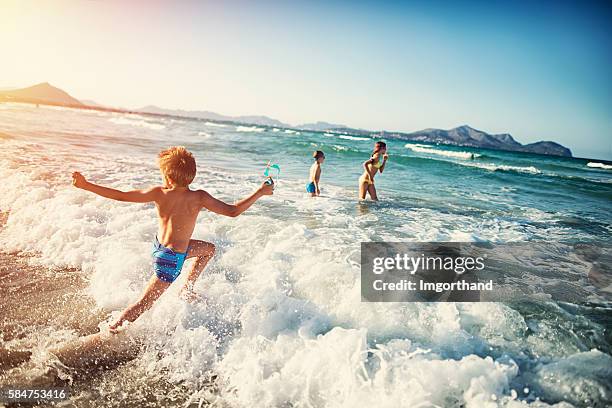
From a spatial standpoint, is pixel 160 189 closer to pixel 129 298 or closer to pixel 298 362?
pixel 129 298

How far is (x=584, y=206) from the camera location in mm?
13383

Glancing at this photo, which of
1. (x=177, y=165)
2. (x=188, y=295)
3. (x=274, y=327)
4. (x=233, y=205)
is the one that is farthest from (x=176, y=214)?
(x=274, y=327)

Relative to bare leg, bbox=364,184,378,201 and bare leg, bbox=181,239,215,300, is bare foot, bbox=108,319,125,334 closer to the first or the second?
bare leg, bbox=181,239,215,300

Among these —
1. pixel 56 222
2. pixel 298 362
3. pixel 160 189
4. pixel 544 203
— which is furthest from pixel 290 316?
pixel 544 203

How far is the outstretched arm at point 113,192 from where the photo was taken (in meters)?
2.96

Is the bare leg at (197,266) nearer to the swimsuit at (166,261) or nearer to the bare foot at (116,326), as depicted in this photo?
the swimsuit at (166,261)

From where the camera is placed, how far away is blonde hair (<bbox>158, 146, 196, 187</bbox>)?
3221 millimetres

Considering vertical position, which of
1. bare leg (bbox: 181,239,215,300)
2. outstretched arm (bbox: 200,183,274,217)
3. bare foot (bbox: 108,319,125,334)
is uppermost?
outstretched arm (bbox: 200,183,274,217)

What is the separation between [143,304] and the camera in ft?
11.3

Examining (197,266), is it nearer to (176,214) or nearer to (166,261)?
(166,261)

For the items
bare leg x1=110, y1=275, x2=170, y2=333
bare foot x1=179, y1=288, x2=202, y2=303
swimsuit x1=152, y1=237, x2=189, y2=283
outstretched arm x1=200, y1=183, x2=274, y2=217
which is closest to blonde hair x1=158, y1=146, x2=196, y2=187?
outstretched arm x1=200, y1=183, x2=274, y2=217

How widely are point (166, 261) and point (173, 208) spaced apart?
52 cm

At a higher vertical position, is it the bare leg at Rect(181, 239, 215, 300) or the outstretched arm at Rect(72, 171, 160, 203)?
the outstretched arm at Rect(72, 171, 160, 203)

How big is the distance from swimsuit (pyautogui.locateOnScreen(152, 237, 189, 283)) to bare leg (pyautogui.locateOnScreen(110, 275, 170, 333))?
75mm
